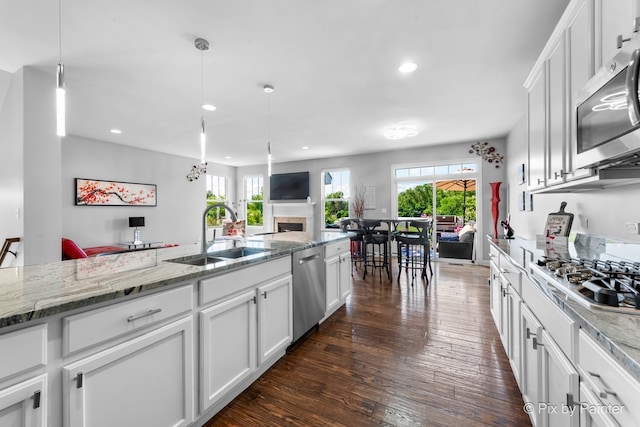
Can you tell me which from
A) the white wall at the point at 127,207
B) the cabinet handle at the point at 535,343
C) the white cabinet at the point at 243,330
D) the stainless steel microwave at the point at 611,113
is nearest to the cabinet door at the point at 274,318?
the white cabinet at the point at 243,330

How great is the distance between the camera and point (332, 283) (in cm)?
295

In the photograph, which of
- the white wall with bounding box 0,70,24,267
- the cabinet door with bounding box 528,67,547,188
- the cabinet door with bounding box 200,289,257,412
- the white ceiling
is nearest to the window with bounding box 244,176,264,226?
the white ceiling

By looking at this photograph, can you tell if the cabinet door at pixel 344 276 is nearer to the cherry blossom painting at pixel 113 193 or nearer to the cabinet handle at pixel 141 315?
the cabinet handle at pixel 141 315

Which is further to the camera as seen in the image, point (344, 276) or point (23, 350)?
point (344, 276)

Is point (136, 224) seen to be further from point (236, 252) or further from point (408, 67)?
point (408, 67)

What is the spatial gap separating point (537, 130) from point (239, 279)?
2.50 meters

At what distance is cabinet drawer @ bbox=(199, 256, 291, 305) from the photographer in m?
1.47

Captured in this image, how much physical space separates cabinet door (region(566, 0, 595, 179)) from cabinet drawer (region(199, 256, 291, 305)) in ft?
6.39

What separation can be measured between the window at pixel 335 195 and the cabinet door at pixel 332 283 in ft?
14.3

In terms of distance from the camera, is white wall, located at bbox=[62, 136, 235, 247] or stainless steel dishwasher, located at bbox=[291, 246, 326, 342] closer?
stainless steel dishwasher, located at bbox=[291, 246, 326, 342]

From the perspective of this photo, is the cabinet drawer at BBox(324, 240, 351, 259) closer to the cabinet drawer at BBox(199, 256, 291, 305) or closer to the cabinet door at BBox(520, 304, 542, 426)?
the cabinet drawer at BBox(199, 256, 291, 305)

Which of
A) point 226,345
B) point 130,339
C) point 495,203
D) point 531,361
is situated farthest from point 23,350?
point 495,203

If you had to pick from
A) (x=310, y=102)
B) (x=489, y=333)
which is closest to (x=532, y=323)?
(x=489, y=333)

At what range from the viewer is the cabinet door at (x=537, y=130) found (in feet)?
6.46
